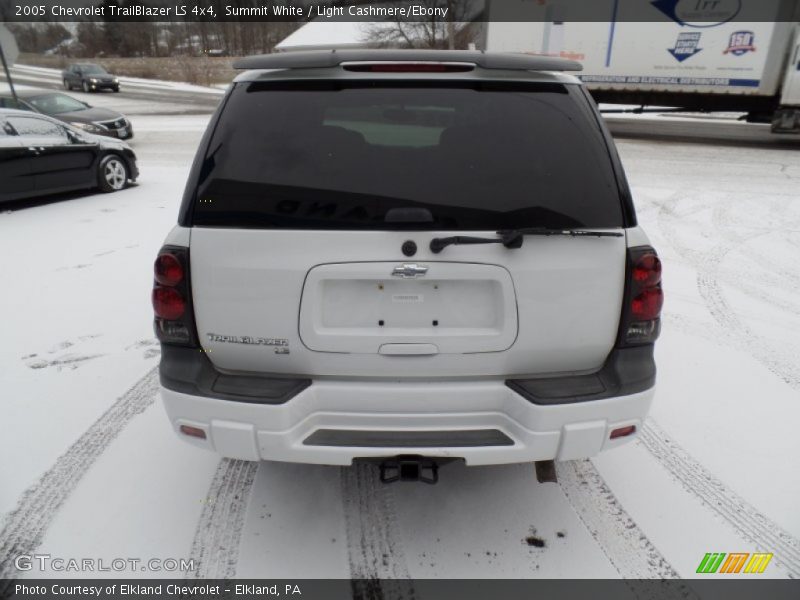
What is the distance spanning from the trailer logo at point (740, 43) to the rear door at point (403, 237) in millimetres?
14354

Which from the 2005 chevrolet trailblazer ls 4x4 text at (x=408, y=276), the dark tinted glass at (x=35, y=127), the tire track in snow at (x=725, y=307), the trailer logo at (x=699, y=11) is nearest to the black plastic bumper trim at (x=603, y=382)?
the 2005 chevrolet trailblazer ls 4x4 text at (x=408, y=276)

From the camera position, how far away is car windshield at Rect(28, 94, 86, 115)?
13.2 m

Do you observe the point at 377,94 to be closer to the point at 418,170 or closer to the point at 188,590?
the point at 418,170

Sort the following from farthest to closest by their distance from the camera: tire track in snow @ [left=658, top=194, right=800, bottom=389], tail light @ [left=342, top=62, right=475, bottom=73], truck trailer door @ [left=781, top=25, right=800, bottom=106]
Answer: truck trailer door @ [left=781, top=25, right=800, bottom=106], tire track in snow @ [left=658, top=194, right=800, bottom=389], tail light @ [left=342, top=62, right=475, bottom=73]

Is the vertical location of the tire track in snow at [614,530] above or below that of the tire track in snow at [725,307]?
below

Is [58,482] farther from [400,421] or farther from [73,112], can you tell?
[73,112]

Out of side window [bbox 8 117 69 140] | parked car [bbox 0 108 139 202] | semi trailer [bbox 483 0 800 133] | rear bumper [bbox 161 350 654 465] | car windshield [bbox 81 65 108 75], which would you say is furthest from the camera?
car windshield [bbox 81 65 108 75]

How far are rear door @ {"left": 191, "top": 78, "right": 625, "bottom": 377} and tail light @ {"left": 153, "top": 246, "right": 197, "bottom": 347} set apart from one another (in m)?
0.06

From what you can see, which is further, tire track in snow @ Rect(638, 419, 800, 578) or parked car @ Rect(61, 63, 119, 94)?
parked car @ Rect(61, 63, 119, 94)

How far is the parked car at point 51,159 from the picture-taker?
790cm

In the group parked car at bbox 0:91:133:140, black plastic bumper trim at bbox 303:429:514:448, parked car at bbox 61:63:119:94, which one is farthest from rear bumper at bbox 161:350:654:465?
parked car at bbox 61:63:119:94

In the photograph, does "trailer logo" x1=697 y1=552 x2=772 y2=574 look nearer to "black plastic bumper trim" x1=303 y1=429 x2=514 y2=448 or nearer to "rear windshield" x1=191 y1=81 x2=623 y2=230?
"black plastic bumper trim" x1=303 y1=429 x2=514 y2=448

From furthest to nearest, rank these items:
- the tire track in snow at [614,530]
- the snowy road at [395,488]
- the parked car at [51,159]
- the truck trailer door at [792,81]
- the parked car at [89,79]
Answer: the parked car at [89,79]
the truck trailer door at [792,81]
the parked car at [51,159]
the snowy road at [395,488]
the tire track in snow at [614,530]

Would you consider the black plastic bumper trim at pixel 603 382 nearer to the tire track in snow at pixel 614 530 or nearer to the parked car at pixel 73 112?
the tire track in snow at pixel 614 530
